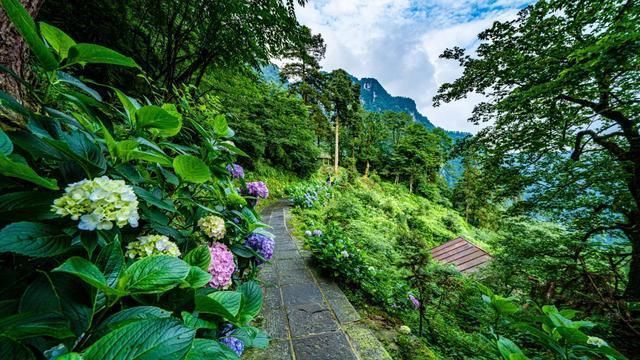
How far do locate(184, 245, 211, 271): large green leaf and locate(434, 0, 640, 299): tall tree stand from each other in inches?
142

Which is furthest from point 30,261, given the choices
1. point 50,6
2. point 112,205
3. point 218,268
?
point 50,6

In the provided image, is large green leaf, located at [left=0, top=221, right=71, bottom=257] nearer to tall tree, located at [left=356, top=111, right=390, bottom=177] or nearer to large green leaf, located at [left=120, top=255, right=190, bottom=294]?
large green leaf, located at [left=120, top=255, right=190, bottom=294]

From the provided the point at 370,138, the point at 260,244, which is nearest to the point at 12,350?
the point at 260,244

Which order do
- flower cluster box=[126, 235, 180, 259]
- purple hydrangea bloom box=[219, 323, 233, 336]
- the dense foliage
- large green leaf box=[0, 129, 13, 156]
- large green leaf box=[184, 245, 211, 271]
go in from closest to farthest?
1. large green leaf box=[0, 129, 13, 156]
2. flower cluster box=[126, 235, 180, 259]
3. large green leaf box=[184, 245, 211, 271]
4. purple hydrangea bloom box=[219, 323, 233, 336]
5. the dense foliage

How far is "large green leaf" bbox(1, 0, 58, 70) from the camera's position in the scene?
50 centimetres

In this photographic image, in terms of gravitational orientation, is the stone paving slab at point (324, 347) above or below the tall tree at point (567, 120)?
below

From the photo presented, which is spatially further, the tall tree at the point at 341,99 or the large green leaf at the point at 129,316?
the tall tree at the point at 341,99

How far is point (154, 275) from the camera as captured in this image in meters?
0.51

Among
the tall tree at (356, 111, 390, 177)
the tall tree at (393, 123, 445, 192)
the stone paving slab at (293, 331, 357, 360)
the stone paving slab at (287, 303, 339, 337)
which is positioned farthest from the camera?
the tall tree at (393, 123, 445, 192)

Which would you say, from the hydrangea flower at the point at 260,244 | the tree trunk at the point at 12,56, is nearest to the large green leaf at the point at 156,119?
the tree trunk at the point at 12,56

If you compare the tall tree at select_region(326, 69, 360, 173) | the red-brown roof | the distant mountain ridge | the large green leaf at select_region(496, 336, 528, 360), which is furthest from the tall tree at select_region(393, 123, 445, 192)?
the distant mountain ridge

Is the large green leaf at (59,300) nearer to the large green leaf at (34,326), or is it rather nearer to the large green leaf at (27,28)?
the large green leaf at (34,326)

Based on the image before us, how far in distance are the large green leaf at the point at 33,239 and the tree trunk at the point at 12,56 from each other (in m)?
0.93

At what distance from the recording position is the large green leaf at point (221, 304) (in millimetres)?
573
